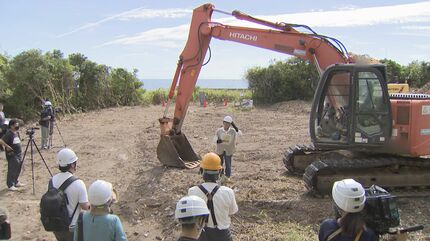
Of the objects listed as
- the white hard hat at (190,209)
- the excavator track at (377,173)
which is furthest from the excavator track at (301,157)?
the white hard hat at (190,209)

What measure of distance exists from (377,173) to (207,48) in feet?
15.3

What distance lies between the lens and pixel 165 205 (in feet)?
27.0

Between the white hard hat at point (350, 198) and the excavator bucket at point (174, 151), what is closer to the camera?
the white hard hat at point (350, 198)

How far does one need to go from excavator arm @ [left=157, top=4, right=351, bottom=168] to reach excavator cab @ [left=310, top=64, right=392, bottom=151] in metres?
0.82

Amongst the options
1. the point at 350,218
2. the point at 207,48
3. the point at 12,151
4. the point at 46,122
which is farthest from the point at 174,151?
the point at 350,218

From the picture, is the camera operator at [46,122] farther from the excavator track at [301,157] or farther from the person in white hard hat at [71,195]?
the person in white hard hat at [71,195]

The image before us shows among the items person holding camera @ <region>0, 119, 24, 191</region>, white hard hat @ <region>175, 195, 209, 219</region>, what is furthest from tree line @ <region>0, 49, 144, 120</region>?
white hard hat @ <region>175, 195, 209, 219</region>

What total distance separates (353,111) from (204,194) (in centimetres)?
464

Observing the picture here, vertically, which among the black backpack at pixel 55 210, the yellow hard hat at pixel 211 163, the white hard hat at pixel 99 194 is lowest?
the black backpack at pixel 55 210

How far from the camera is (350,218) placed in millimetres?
3221

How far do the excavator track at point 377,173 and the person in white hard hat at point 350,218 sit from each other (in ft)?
16.2

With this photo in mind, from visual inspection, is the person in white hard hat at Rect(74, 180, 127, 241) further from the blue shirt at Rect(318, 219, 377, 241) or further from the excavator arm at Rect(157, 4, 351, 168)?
the excavator arm at Rect(157, 4, 351, 168)

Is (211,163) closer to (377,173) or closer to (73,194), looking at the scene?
(73,194)

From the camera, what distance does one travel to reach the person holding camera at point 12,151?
9.57 m
